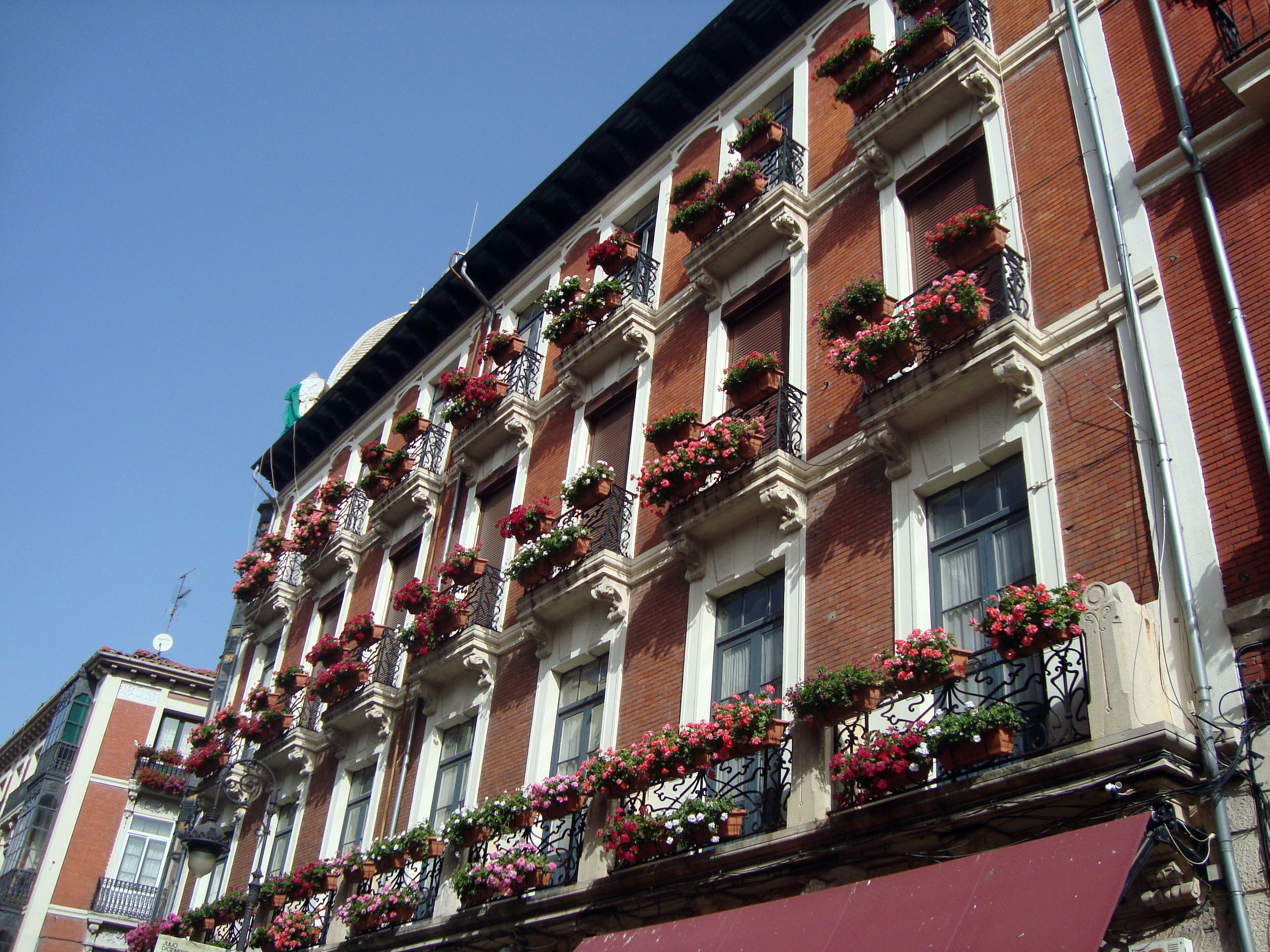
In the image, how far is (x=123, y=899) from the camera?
112ft

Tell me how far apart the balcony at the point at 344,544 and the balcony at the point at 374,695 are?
340 cm

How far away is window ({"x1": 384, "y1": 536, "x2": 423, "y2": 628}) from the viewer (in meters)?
22.7

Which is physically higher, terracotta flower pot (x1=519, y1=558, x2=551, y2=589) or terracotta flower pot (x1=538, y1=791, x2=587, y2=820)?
terracotta flower pot (x1=519, y1=558, x2=551, y2=589)

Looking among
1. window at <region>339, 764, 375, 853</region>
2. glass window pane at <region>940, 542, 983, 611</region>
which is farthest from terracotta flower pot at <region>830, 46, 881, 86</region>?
window at <region>339, 764, 375, 853</region>

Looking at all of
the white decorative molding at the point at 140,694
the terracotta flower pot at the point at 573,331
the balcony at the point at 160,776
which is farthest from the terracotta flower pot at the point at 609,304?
the white decorative molding at the point at 140,694

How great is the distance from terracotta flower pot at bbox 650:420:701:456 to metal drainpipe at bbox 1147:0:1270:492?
6.27 meters

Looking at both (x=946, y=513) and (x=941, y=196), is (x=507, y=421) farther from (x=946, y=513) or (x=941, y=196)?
(x=946, y=513)

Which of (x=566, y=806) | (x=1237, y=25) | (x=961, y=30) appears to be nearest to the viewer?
(x=1237, y=25)

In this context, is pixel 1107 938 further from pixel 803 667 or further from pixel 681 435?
pixel 681 435

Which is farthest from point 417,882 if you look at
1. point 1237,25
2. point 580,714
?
point 1237,25

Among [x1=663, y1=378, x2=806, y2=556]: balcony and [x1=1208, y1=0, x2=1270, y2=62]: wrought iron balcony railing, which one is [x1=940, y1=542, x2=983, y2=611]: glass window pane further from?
[x1=1208, y1=0, x2=1270, y2=62]: wrought iron balcony railing

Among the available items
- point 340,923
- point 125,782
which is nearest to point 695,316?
point 340,923

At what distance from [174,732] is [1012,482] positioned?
34.3m

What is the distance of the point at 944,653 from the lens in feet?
32.9
